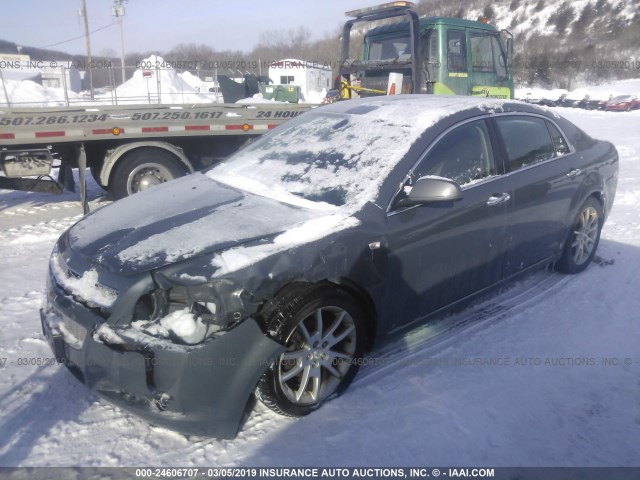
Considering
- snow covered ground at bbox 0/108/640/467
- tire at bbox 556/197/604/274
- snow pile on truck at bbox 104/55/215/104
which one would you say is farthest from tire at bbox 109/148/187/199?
snow pile on truck at bbox 104/55/215/104

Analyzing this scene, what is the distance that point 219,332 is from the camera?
2.33m

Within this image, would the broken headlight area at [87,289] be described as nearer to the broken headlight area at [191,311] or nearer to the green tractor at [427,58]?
the broken headlight area at [191,311]

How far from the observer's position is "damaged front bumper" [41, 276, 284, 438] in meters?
2.30

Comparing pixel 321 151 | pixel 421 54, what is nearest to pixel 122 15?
pixel 421 54

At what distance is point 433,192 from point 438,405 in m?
1.21

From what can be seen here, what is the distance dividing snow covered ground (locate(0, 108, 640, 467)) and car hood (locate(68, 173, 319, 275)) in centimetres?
91

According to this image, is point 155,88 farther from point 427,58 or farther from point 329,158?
point 329,158

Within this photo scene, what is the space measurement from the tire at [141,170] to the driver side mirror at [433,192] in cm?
445

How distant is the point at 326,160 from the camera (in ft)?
11.1

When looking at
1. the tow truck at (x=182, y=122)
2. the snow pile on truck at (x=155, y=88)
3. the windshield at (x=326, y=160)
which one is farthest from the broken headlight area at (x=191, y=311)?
the snow pile on truck at (x=155, y=88)

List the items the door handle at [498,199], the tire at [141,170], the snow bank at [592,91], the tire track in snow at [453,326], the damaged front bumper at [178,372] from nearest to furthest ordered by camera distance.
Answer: the damaged front bumper at [178,372] → the tire track in snow at [453,326] → the door handle at [498,199] → the tire at [141,170] → the snow bank at [592,91]

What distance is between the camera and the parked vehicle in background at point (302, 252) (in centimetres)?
236

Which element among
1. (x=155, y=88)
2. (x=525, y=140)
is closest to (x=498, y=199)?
(x=525, y=140)

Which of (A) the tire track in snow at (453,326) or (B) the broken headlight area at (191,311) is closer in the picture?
(B) the broken headlight area at (191,311)
